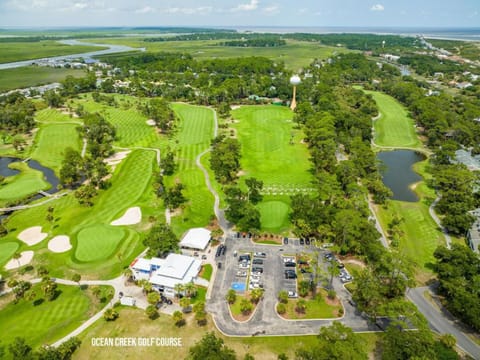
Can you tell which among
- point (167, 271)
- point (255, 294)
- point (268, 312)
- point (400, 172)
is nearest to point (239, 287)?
point (255, 294)

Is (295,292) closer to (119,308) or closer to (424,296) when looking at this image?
(424,296)

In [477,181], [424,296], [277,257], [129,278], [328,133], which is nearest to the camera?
[424,296]

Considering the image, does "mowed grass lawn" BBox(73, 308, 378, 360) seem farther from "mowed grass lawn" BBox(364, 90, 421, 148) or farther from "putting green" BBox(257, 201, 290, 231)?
"mowed grass lawn" BBox(364, 90, 421, 148)

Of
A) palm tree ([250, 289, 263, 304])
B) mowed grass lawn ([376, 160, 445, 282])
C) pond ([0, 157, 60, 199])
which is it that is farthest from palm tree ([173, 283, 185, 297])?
pond ([0, 157, 60, 199])

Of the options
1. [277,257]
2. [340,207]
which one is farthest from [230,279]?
[340,207]

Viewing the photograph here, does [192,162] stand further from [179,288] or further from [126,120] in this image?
[179,288]

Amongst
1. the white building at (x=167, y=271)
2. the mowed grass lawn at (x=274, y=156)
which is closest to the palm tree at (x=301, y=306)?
the white building at (x=167, y=271)
